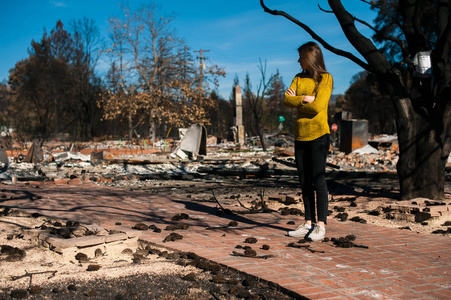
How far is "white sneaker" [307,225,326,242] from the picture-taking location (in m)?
3.91

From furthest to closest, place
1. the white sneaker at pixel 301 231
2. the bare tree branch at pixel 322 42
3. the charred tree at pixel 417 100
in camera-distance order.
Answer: the bare tree branch at pixel 322 42 < the charred tree at pixel 417 100 < the white sneaker at pixel 301 231

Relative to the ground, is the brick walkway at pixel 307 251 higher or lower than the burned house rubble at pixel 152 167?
lower

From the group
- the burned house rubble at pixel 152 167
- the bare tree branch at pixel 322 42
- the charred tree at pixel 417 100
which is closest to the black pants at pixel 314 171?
the charred tree at pixel 417 100

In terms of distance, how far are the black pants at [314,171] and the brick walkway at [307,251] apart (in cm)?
35

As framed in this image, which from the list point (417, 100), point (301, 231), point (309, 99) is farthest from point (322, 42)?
point (301, 231)

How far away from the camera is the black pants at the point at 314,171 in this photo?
12.9ft

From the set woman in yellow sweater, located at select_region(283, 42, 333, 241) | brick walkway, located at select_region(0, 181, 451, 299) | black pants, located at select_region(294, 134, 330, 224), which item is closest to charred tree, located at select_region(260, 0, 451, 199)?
brick walkway, located at select_region(0, 181, 451, 299)

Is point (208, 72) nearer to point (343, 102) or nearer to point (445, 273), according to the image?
point (445, 273)

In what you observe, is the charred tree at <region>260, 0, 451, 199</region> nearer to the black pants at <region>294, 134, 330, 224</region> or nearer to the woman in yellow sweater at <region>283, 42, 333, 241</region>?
the woman in yellow sweater at <region>283, 42, 333, 241</region>

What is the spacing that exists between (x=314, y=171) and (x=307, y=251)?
755mm

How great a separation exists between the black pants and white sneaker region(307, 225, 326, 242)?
0.10 metres

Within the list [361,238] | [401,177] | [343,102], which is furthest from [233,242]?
[343,102]

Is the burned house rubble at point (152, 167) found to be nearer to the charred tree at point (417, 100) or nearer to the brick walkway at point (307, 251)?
the brick walkway at point (307, 251)

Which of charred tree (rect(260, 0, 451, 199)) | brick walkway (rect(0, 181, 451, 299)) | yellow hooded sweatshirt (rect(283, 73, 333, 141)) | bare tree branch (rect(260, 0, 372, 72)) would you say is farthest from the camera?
bare tree branch (rect(260, 0, 372, 72))
